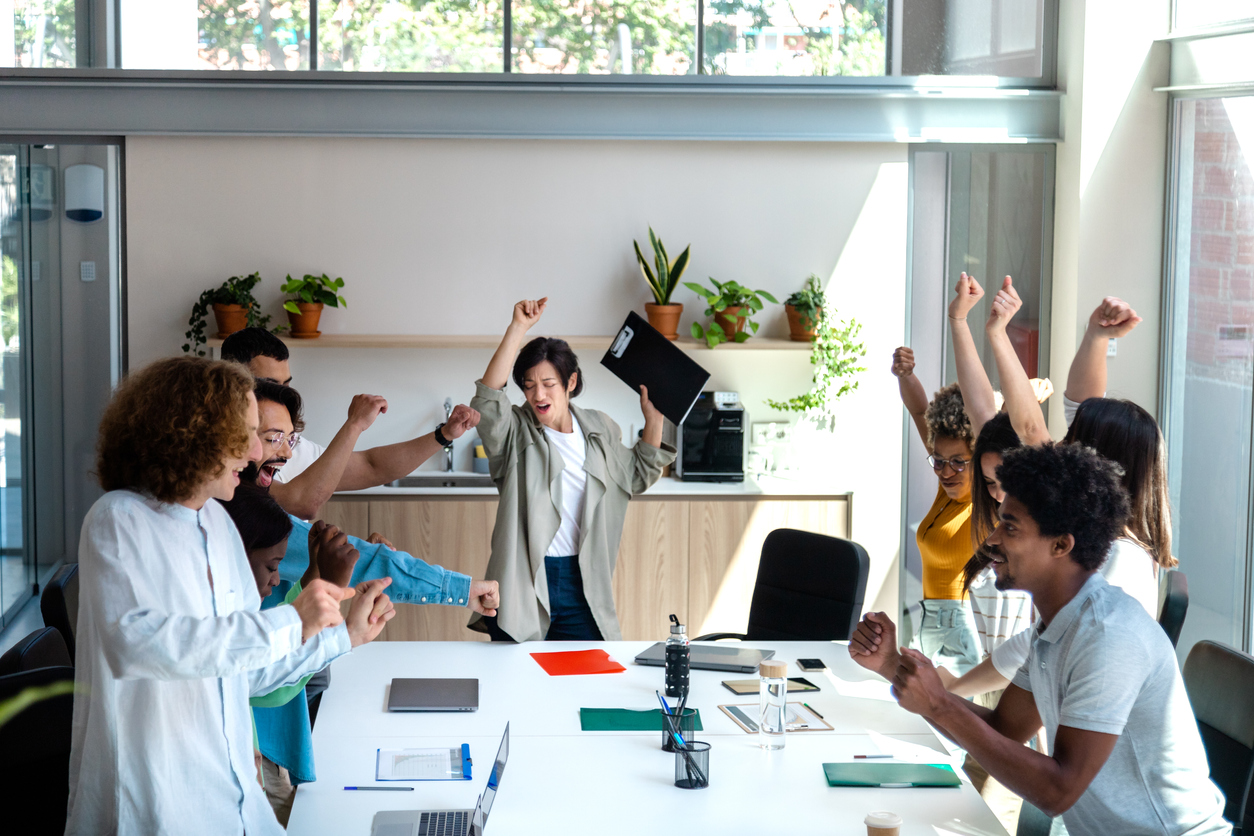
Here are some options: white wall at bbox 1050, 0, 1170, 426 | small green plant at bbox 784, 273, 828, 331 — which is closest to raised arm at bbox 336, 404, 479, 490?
small green plant at bbox 784, 273, 828, 331

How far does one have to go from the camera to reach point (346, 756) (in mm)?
2615

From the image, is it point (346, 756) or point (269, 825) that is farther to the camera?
point (346, 756)

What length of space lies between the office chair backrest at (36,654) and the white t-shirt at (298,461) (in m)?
0.81

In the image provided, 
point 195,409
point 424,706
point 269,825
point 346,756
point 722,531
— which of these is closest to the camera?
point 195,409

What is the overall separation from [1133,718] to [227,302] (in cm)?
441

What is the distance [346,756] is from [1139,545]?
1884 mm

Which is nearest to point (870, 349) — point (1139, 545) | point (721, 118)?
point (721, 118)

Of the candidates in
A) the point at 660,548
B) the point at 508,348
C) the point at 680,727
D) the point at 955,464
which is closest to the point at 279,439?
the point at 508,348

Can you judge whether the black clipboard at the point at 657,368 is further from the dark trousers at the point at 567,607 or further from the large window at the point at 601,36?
the large window at the point at 601,36

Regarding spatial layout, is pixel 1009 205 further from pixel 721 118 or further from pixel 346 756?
pixel 346 756

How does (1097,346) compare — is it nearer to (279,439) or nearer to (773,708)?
(773,708)

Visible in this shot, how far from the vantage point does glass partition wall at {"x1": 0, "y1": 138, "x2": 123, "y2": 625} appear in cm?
547

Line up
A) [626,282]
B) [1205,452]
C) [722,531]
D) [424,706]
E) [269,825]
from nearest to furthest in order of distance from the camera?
[269,825]
[424,706]
[1205,452]
[722,531]
[626,282]

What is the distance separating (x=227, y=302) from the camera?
5355 mm
